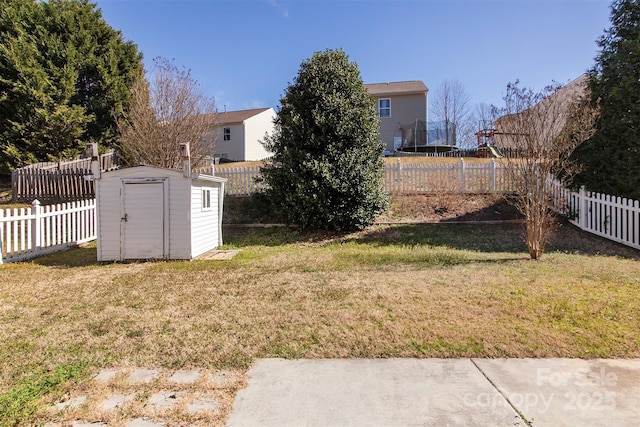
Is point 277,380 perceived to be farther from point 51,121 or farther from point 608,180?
point 51,121

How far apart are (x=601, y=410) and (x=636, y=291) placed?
3.53 meters

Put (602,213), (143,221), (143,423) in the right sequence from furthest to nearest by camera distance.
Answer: (602,213)
(143,221)
(143,423)

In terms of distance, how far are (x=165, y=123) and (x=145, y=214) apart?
6.92 metres

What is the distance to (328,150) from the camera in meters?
9.76

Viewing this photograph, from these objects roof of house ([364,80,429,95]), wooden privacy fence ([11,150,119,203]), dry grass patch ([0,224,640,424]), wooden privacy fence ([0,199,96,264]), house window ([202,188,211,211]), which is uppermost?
roof of house ([364,80,429,95])

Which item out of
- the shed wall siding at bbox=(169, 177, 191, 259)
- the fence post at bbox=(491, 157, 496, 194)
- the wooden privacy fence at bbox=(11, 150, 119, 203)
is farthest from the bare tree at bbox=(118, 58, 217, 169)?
the fence post at bbox=(491, 157, 496, 194)

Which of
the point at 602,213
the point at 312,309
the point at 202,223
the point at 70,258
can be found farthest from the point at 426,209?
the point at 70,258

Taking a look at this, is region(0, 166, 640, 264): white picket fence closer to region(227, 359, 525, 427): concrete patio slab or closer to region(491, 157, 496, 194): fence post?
region(491, 157, 496, 194): fence post

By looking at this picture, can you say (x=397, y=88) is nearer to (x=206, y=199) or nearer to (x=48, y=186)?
(x=206, y=199)

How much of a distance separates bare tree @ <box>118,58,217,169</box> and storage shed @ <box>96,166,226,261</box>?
555 centimetres

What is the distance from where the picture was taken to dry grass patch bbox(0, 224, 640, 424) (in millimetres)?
3258

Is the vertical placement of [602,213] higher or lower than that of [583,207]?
lower

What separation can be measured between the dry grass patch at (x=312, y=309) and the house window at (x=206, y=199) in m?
1.71

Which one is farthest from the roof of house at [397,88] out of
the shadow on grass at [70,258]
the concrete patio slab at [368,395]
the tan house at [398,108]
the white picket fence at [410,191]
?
the concrete patio slab at [368,395]
